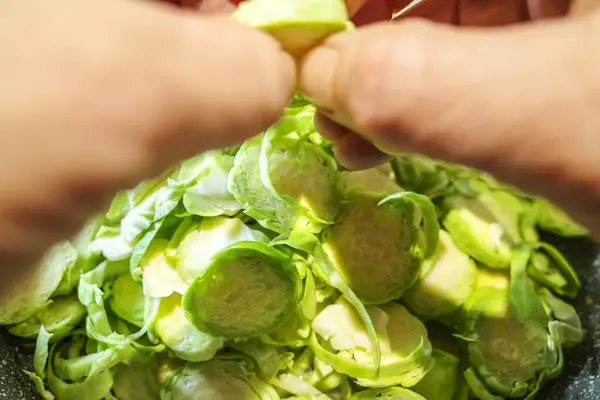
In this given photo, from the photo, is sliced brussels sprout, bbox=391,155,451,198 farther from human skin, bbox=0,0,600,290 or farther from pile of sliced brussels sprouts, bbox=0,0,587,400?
human skin, bbox=0,0,600,290

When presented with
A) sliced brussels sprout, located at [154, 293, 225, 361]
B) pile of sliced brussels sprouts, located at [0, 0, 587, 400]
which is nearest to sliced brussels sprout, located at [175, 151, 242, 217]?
pile of sliced brussels sprouts, located at [0, 0, 587, 400]

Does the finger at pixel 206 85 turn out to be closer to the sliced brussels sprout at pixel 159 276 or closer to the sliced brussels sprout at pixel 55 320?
the sliced brussels sprout at pixel 159 276

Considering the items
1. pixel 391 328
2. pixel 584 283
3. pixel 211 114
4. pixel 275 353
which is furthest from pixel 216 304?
pixel 584 283

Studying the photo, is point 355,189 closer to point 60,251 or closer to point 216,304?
point 216,304

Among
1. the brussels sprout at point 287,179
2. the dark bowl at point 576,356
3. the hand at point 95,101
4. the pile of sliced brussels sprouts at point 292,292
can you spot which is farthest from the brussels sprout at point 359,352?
the hand at point 95,101

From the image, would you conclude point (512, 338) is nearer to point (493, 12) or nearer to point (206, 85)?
point (493, 12)

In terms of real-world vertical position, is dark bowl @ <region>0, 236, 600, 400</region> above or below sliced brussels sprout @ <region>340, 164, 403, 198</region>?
below
